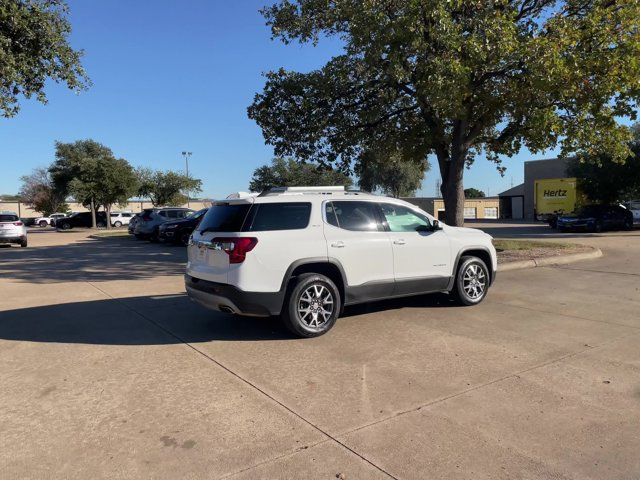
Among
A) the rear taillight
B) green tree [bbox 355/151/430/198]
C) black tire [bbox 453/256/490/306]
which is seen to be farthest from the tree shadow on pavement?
green tree [bbox 355/151/430/198]

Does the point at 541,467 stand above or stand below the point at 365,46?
below

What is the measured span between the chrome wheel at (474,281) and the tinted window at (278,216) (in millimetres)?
2889

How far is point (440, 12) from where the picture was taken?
11.0m

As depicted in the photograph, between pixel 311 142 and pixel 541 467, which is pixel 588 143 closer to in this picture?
pixel 311 142

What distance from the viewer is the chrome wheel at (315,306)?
5906 mm

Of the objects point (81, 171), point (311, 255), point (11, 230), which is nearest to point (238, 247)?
point (311, 255)

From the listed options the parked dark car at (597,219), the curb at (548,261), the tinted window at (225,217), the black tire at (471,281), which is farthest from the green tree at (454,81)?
the parked dark car at (597,219)

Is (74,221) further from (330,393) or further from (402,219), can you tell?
(330,393)

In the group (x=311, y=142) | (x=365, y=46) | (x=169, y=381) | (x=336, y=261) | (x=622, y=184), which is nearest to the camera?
(x=169, y=381)

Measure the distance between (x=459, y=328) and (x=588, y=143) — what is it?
9518mm

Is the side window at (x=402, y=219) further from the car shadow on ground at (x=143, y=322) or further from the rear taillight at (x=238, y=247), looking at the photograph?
the rear taillight at (x=238, y=247)

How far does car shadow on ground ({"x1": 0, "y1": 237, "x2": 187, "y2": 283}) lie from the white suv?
628 centimetres

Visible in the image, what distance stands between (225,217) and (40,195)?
70.6 m

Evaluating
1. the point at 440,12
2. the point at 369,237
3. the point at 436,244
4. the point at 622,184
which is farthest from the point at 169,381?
the point at 622,184
